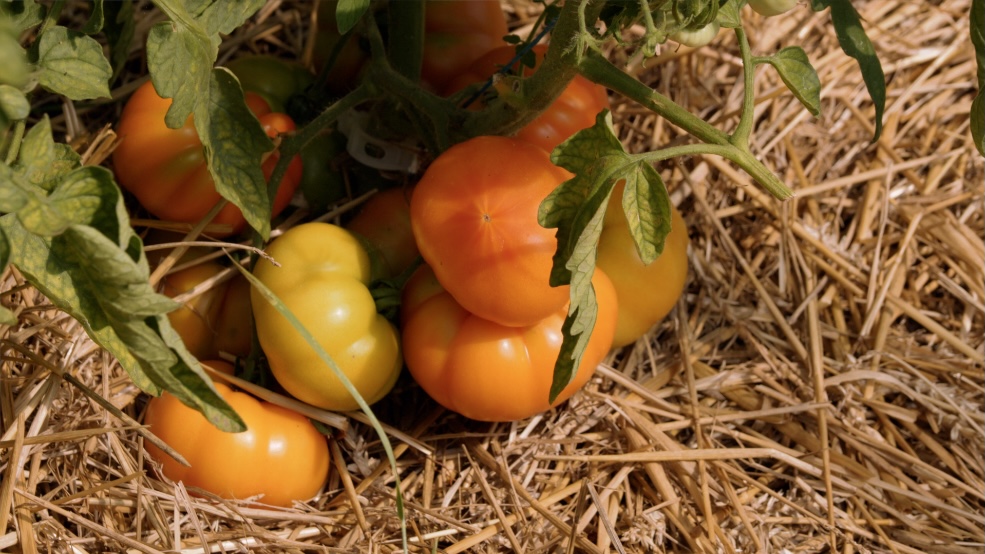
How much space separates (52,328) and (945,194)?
1.58 metres

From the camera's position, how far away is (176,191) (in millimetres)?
1285

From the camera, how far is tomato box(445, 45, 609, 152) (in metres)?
1.34

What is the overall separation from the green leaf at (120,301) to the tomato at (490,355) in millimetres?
434

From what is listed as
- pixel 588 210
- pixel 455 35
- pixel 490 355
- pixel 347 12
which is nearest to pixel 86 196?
pixel 347 12

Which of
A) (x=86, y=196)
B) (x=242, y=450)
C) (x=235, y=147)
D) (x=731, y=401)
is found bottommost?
(x=731, y=401)

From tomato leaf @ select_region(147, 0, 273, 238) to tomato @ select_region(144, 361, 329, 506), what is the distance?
276 mm

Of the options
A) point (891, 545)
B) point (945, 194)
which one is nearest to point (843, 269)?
point (945, 194)

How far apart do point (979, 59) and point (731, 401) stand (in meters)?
0.78

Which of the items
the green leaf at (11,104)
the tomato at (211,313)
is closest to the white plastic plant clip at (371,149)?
the tomato at (211,313)

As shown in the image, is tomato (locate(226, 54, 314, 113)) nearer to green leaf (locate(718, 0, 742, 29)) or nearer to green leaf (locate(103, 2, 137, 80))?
green leaf (locate(103, 2, 137, 80))

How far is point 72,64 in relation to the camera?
0.91 meters

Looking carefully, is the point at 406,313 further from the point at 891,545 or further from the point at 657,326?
the point at 891,545

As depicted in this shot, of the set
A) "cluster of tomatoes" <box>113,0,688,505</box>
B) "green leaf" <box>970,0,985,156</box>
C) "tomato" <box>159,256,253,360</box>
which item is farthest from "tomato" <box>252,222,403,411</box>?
"green leaf" <box>970,0,985,156</box>

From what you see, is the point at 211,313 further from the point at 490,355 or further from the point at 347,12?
the point at 347,12
